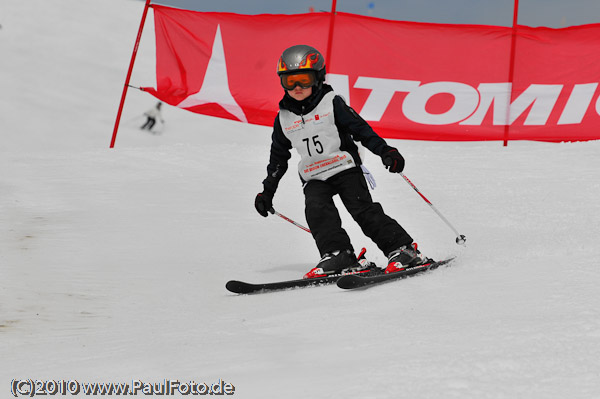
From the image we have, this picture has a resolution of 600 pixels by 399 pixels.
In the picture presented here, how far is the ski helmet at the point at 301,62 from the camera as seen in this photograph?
12.4 feet

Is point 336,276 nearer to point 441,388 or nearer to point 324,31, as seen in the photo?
point 441,388

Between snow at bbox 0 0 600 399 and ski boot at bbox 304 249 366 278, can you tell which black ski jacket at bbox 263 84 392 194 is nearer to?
ski boot at bbox 304 249 366 278

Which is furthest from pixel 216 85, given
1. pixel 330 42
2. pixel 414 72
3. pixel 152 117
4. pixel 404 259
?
pixel 152 117

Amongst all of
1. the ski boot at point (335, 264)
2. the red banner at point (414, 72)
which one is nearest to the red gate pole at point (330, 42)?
the red banner at point (414, 72)

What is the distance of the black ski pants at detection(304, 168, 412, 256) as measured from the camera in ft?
12.5

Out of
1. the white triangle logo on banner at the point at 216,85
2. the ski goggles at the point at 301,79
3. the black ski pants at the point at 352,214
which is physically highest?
the white triangle logo on banner at the point at 216,85

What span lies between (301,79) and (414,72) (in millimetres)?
5045

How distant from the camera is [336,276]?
11.8 feet

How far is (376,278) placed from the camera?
3293mm

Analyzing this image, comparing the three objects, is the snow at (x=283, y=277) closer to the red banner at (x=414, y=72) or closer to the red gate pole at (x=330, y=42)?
the red banner at (x=414, y=72)

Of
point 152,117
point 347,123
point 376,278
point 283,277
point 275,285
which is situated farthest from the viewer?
point 152,117

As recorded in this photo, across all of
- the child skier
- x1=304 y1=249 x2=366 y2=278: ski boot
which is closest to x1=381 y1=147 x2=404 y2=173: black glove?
the child skier

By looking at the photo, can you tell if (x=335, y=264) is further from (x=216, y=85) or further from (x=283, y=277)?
(x=216, y=85)

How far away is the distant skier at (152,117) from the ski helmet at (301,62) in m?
21.0
